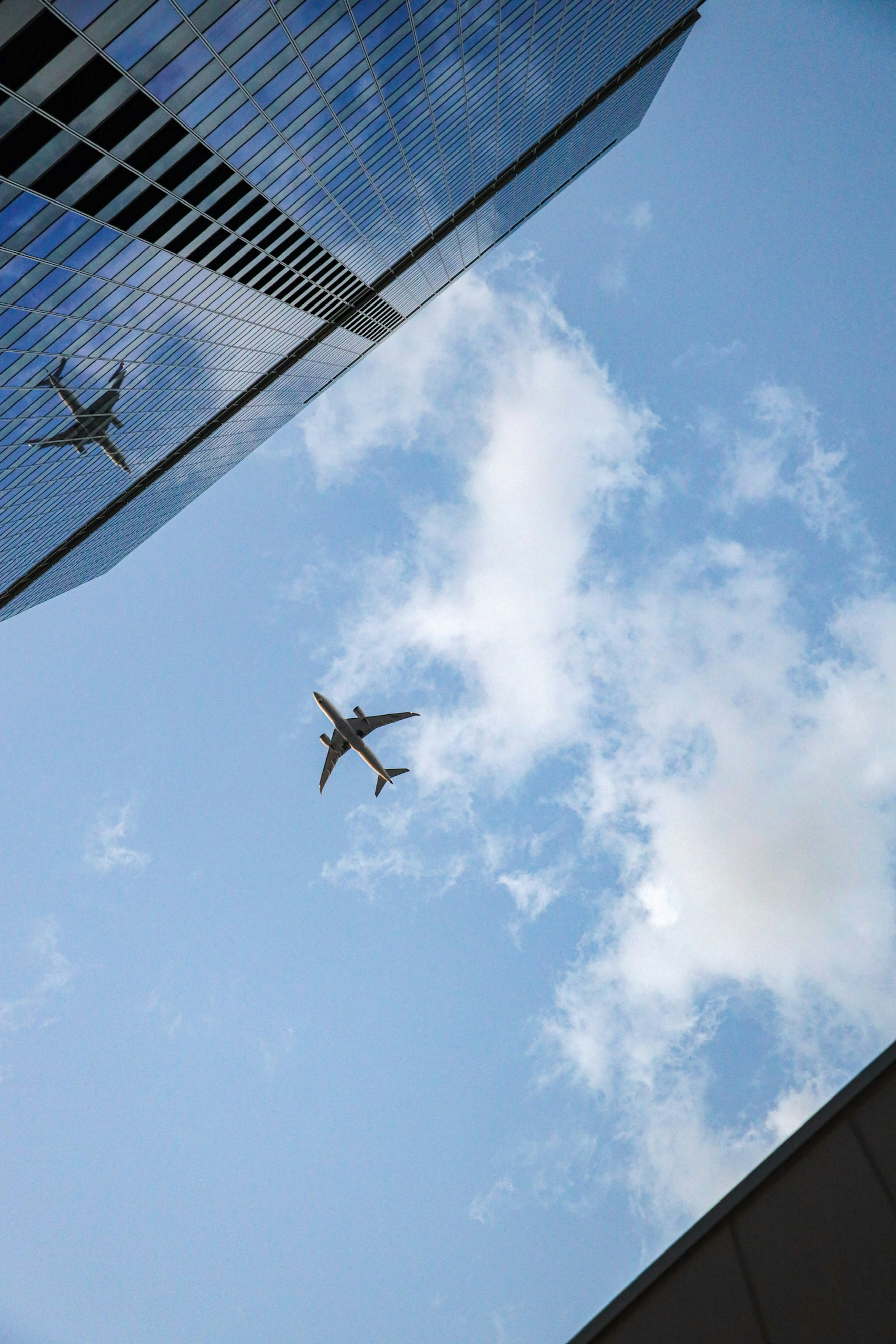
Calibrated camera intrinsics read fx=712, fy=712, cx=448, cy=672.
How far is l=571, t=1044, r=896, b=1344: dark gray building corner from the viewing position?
18.2 ft

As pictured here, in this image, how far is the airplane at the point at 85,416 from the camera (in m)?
46.8

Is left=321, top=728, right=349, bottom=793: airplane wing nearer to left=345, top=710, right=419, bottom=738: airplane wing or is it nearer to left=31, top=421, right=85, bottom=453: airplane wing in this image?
left=345, top=710, right=419, bottom=738: airplane wing

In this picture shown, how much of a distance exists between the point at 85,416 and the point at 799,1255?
60.7 meters

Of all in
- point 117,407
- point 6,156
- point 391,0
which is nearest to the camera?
point 6,156

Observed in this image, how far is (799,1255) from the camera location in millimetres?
6055

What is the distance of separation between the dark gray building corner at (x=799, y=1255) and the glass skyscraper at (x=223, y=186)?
36.3 m

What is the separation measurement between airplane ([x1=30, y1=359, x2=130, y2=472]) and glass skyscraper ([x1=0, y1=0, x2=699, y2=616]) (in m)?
0.23

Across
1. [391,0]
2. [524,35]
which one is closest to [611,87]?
[524,35]

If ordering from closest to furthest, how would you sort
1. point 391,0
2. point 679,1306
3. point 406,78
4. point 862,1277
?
point 862,1277, point 679,1306, point 391,0, point 406,78

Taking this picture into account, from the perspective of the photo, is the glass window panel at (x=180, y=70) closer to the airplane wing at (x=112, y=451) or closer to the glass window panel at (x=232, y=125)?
the glass window panel at (x=232, y=125)

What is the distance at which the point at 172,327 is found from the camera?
170 feet

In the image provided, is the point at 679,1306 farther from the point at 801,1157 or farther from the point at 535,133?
the point at 535,133

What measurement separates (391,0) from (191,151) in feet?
41.4

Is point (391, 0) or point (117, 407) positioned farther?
point (117, 407)
